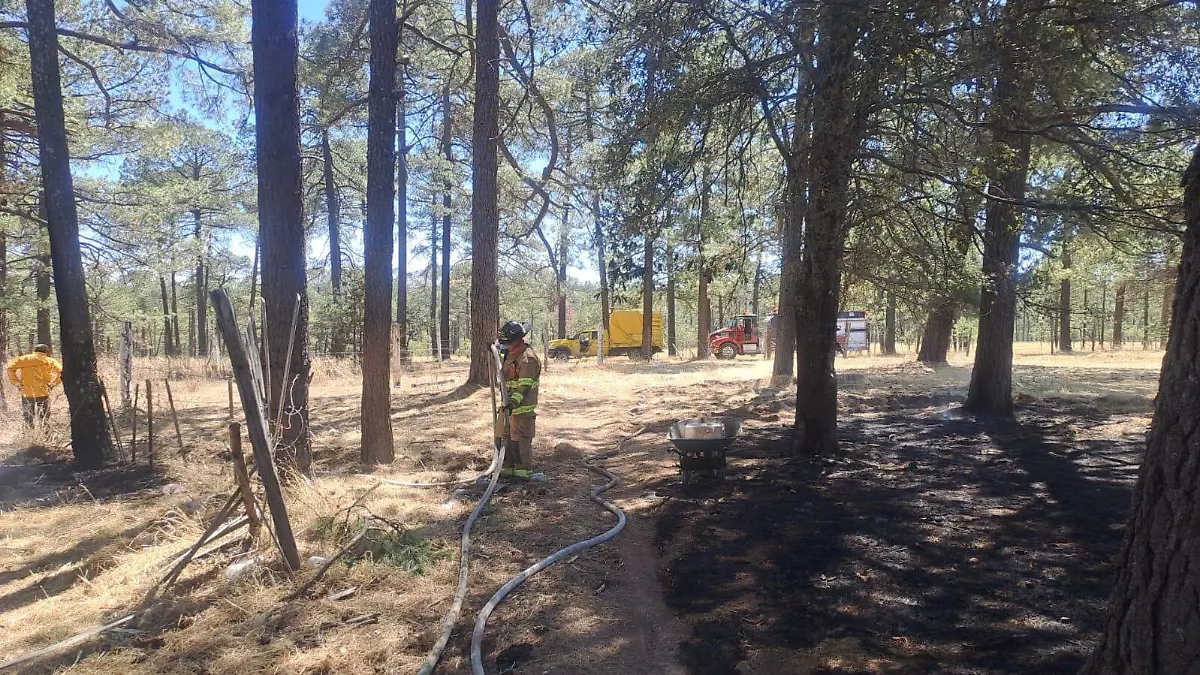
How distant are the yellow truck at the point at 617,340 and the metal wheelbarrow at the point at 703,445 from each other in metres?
24.8

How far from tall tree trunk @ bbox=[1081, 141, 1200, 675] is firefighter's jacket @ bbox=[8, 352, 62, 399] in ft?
40.1

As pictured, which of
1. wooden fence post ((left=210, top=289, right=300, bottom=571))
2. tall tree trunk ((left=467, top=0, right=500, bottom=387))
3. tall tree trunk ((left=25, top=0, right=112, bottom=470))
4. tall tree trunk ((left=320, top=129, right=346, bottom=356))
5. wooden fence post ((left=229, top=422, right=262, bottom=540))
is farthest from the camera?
Answer: tall tree trunk ((left=320, top=129, right=346, bottom=356))

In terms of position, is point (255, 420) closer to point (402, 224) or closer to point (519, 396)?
point (519, 396)

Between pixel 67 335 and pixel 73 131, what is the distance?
19.9ft

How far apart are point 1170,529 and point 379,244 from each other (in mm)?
7373

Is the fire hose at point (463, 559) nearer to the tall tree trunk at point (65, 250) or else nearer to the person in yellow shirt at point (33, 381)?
the tall tree trunk at point (65, 250)

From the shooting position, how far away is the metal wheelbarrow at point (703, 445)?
628 centimetres

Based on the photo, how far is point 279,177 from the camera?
5.87 metres

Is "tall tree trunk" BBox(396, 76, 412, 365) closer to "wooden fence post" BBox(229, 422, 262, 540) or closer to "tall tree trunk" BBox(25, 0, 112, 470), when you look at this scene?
"tall tree trunk" BBox(25, 0, 112, 470)

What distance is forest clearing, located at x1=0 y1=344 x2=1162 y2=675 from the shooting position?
3234mm

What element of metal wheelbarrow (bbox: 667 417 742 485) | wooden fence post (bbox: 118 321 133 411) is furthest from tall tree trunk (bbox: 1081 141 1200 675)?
wooden fence post (bbox: 118 321 133 411)

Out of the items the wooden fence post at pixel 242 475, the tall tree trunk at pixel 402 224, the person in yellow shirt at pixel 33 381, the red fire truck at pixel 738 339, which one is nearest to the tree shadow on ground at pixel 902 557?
the wooden fence post at pixel 242 475

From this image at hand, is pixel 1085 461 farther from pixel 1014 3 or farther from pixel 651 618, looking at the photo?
pixel 651 618

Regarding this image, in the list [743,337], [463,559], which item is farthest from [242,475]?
[743,337]
